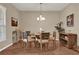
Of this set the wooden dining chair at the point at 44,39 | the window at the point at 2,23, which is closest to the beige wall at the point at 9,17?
the window at the point at 2,23

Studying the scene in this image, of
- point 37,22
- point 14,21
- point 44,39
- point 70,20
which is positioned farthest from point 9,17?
point 70,20

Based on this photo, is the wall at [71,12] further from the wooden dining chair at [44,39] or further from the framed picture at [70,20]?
the wooden dining chair at [44,39]

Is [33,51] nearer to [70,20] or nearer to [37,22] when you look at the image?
[37,22]

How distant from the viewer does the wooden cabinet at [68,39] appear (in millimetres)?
3602

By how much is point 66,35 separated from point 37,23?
0.72 m

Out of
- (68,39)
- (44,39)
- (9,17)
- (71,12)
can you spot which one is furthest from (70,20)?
(9,17)

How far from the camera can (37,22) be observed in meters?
3.66

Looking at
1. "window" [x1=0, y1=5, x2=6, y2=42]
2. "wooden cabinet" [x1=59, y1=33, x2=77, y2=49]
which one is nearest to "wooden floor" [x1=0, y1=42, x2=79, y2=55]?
"wooden cabinet" [x1=59, y1=33, x2=77, y2=49]

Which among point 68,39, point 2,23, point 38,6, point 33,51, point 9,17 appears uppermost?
point 38,6

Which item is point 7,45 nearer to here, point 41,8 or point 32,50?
point 32,50

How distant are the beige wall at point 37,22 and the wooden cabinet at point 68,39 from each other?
11.2 inches

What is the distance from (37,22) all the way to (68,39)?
0.81m

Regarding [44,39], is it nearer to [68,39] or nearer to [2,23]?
[68,39]

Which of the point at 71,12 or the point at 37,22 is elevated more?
the point at 71,12
